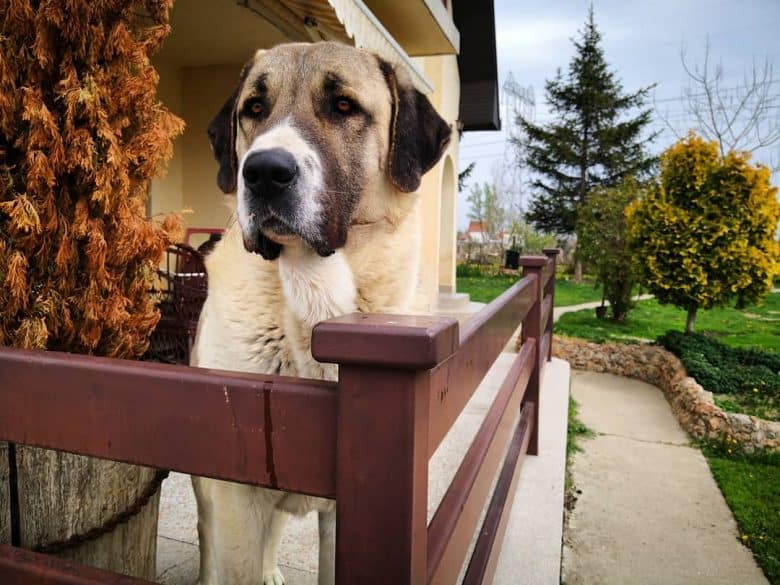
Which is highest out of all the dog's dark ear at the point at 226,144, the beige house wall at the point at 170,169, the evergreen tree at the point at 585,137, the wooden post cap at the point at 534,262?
the evergreen tree at the point at 585,137

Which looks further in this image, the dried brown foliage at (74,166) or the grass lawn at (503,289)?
the grass lawn at (503,289)

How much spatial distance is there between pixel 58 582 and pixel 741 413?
5.78 metres

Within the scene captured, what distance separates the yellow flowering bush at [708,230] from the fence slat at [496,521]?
16.9 ft

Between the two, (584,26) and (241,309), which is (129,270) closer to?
(241,309)

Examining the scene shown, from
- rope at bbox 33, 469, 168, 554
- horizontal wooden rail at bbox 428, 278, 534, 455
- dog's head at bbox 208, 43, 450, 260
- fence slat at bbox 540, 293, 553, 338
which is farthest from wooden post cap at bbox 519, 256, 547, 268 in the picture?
rope at bbox 33, 469, 168, 554

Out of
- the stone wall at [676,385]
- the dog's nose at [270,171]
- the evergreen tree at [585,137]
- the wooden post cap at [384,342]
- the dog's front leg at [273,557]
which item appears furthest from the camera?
the evergreen tree at [585,137]

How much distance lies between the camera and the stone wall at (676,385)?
492cm

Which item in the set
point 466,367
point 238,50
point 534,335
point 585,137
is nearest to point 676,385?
point 534,335

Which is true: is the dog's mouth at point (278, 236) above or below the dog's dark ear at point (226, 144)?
below

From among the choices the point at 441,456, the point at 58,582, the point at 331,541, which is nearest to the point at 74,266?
the point at 58,582

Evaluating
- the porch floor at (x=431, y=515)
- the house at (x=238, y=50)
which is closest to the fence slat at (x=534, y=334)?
the porch floor at (x=431, y=515)

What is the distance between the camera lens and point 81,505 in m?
1.68

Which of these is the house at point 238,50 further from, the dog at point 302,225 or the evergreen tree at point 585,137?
the evergreen tree at point 585,137

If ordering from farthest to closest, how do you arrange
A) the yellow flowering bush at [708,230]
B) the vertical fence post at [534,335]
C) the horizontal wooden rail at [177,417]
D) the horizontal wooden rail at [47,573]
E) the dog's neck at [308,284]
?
1. the yellow flowering bush at [708,230]
2. the vertical fence post at [534,335]
3. the dog's neck at [308,284]
4. the horizontal wooden rail at [47,573]
5. the horizontal wooden rail at [177,417]
